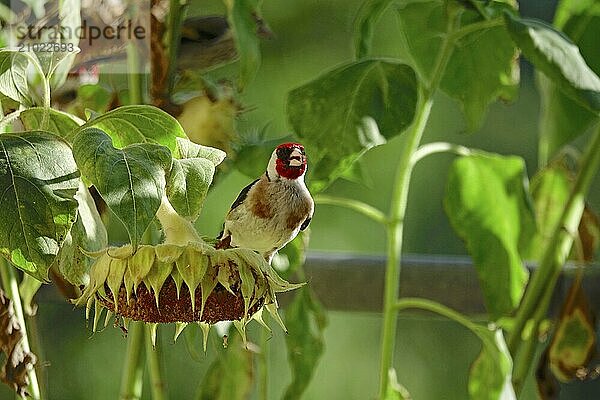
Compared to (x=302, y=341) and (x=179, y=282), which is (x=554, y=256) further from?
(x=179, y=282)

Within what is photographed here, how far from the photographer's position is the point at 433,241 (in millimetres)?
1162

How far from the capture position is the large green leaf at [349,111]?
11.5 inches

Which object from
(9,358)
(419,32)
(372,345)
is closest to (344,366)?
(372,345)

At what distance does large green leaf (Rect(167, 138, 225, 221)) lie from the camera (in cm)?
19

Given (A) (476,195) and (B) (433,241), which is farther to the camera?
(B) (433,241)

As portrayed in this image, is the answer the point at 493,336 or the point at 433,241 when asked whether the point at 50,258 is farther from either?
the point at 433,241

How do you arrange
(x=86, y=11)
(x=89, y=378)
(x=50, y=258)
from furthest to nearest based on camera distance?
(x=89, y=378)
(x=86, y=11)
(x=50, y=258)

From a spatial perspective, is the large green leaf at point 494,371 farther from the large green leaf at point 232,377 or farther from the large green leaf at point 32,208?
the large green leaf at point 32,208

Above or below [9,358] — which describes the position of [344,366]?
below

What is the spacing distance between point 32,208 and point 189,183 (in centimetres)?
3

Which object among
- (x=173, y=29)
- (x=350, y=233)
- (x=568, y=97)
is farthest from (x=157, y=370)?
(x=350, y=233)

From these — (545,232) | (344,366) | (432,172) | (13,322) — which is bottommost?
(344,366)

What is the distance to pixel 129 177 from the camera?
18cm

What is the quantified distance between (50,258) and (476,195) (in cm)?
29
